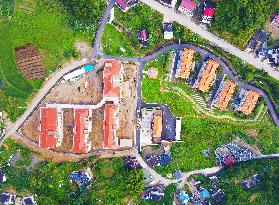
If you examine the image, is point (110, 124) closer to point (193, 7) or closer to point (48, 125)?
point (48, 125)

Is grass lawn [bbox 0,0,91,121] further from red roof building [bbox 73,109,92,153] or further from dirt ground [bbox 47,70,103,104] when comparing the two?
red roof building [bbox 73,109,92,153]

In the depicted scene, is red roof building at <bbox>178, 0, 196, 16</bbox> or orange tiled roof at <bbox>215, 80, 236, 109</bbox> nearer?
red roof building at <bbox>178, 0, 196, 16</bbox>

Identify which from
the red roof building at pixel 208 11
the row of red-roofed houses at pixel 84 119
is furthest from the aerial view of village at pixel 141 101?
the row of red-roofed houses at pixel 84 119

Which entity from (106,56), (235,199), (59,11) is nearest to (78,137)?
(106,56)

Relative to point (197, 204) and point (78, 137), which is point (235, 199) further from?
point (78, 137)

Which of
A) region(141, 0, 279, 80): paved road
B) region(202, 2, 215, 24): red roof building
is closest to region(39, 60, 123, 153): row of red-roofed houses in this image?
region(141, 0, 279, 80): paved road
